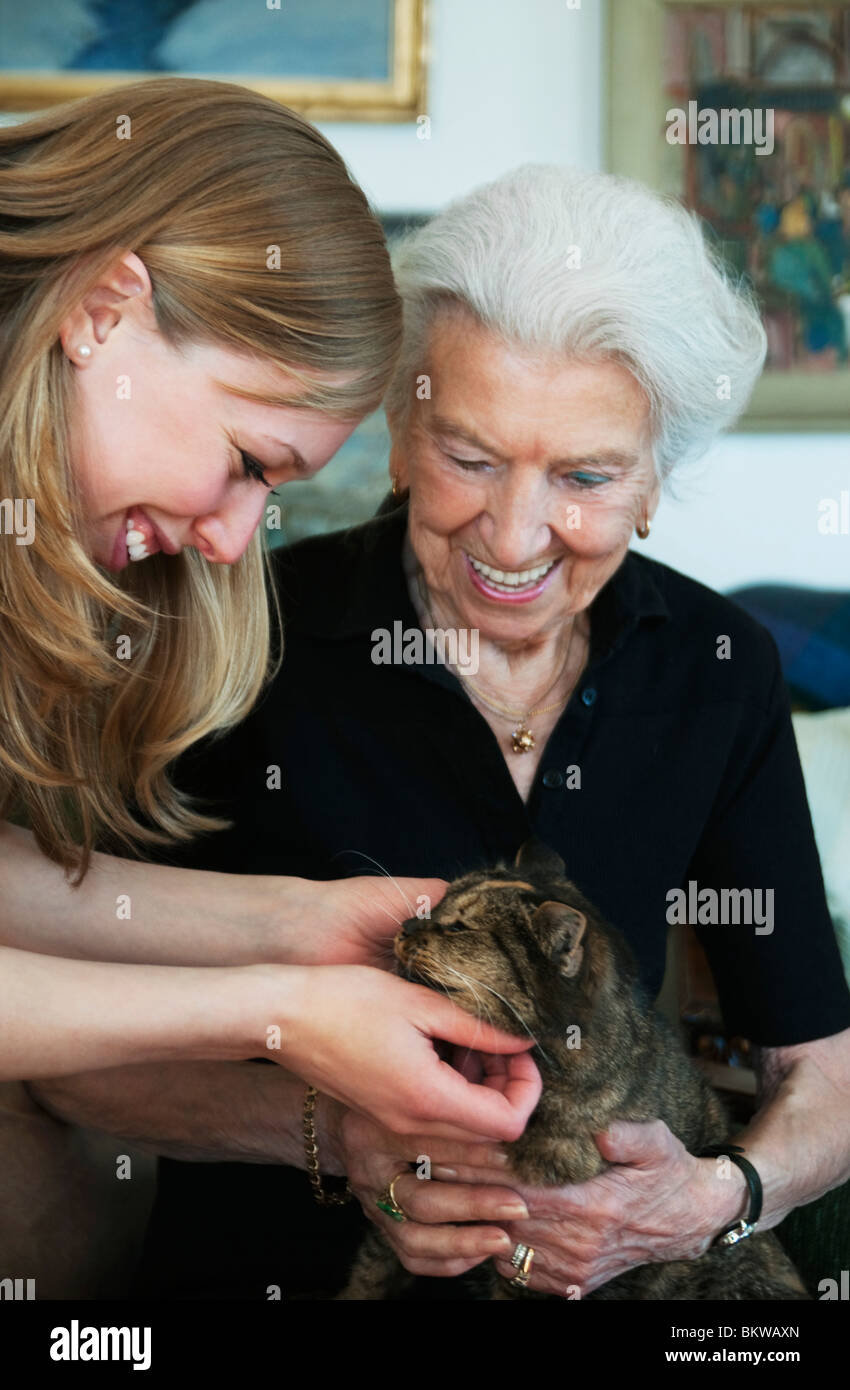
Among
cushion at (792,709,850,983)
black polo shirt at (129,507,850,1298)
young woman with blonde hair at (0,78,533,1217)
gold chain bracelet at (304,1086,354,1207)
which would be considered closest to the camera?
young woman with blonde hair at (0,78,533,1217)

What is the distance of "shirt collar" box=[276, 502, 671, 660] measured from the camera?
4.65 feet

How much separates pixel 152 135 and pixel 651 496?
64 cm

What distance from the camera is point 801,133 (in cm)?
206

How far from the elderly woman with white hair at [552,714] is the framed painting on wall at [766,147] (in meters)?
0.73

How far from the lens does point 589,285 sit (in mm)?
1230

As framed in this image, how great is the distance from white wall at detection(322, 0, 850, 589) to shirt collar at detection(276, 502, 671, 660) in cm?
68

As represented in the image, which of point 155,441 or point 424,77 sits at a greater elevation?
point 424,77

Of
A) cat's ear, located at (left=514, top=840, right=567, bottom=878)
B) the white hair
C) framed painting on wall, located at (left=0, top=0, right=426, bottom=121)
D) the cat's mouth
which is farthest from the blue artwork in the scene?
the cat's mouth

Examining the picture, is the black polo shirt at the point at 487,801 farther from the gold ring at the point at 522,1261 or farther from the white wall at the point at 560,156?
the white wall at the point at 560,156

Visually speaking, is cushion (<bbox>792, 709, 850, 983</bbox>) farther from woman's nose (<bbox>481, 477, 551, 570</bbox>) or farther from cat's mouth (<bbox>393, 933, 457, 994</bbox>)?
cat's mouth (<bbox>393, 933, 457, 994</bbox>)

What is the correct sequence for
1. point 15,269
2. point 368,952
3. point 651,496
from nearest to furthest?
1. point 15,269
2. point 368,952
3. point 651,496

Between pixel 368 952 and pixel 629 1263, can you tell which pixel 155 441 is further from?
pixel 629 1263

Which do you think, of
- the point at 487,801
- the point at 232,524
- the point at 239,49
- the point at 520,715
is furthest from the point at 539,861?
the point at 239,49
